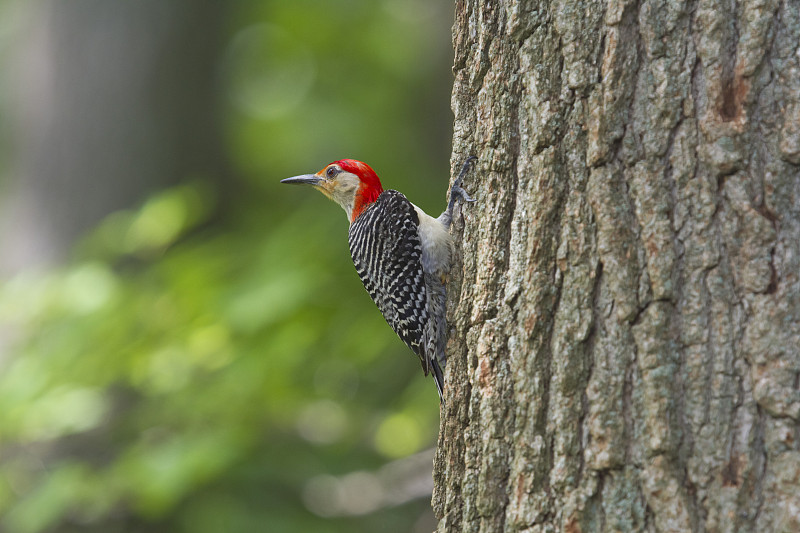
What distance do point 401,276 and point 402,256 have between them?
0.09 metres

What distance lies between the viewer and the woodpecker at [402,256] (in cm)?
311

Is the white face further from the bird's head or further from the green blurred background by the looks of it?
the green blurred background

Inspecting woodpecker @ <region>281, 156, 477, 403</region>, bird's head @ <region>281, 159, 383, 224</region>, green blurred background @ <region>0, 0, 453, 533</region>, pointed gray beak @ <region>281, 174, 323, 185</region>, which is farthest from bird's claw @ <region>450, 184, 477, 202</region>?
green blurred background @ <region>0, 0, 453, 533</region>

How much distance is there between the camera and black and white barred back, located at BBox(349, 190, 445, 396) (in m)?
3.17

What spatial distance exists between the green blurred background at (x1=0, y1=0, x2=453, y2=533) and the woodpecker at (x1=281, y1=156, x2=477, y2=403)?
1.99ft

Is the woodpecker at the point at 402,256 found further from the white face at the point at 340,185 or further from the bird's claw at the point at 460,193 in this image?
the bird's claw at the point at 460,193

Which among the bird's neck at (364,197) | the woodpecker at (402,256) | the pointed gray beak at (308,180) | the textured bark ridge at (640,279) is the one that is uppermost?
the pointed gray beak at (308,180)

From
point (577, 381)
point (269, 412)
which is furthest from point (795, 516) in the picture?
point (269, 412)

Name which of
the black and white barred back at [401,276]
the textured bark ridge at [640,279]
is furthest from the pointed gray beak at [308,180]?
the textured bark ridge at [640,279]

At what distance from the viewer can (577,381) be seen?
76.0 inches

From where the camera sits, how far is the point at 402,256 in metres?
3.39

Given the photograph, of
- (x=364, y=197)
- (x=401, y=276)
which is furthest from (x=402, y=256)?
(x=364, y=197)

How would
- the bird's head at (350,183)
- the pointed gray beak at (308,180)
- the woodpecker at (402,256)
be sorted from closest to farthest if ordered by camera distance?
the woodpecker at (402,256), the bird's head at (350,183), the pointed gray beak at (308,180)

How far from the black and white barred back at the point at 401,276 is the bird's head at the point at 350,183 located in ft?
0.50
